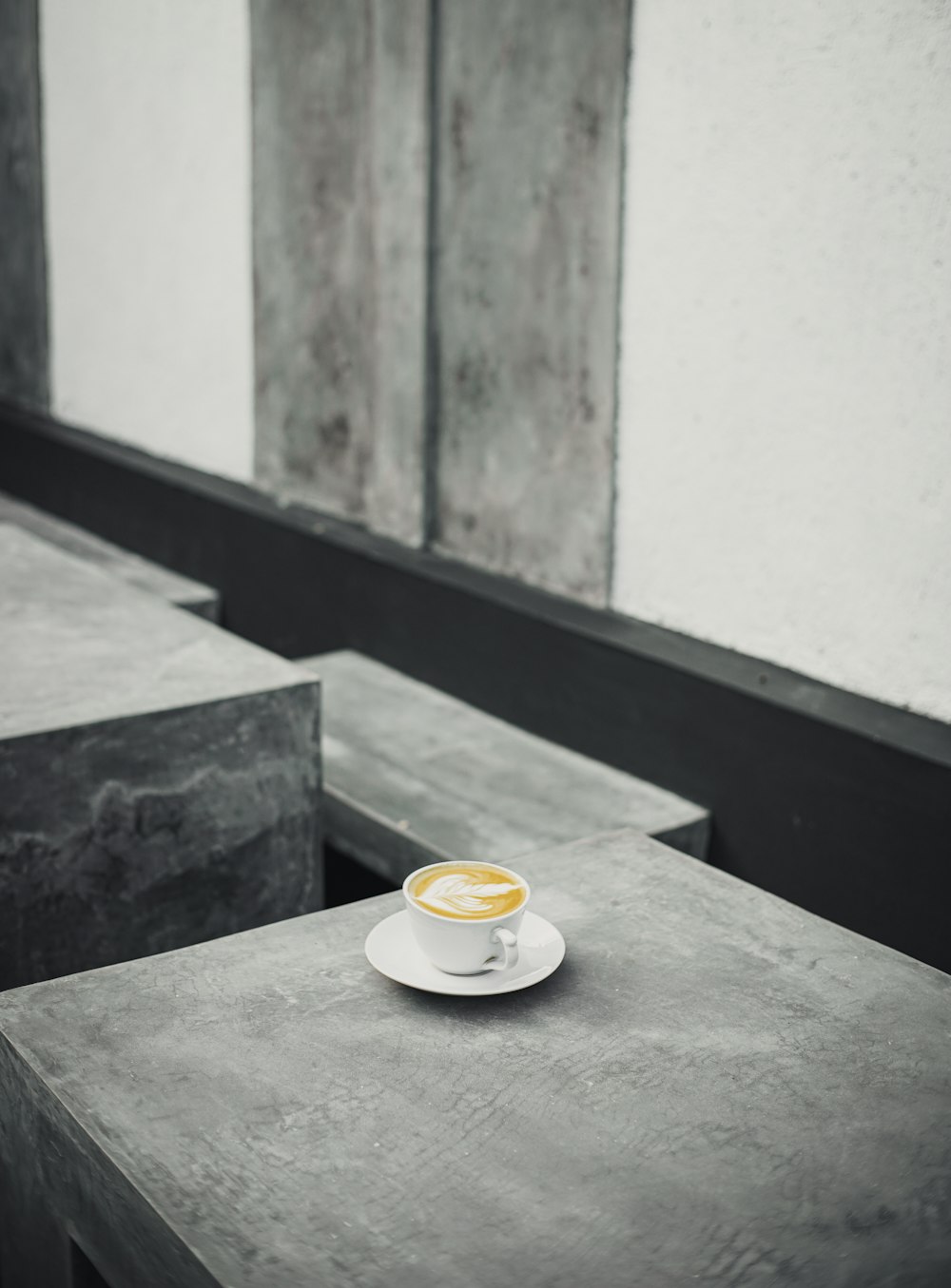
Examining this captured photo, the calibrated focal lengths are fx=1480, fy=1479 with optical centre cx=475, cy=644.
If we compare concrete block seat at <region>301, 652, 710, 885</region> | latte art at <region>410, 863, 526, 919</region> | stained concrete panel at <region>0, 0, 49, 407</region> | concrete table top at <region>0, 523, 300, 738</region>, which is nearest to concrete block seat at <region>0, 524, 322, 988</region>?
concrete table top at <region>0, 523, 300, 738</region>

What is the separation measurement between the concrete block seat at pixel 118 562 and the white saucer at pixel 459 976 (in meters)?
2.13

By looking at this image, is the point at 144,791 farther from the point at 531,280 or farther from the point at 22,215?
the point at 22,215

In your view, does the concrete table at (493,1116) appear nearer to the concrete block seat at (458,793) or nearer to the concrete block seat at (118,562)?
the concrete block seat at (458,793)

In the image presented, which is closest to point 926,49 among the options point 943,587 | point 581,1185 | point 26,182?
point 943,587

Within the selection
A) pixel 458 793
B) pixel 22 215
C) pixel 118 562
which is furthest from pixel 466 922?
pixel 22 215

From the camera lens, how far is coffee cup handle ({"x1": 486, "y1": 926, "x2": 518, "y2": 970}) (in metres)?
1.43

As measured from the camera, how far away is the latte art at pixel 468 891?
1.45m

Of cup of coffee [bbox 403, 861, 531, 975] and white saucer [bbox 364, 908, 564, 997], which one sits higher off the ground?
cup of coffee [bbox 403, 861, 531, 975]

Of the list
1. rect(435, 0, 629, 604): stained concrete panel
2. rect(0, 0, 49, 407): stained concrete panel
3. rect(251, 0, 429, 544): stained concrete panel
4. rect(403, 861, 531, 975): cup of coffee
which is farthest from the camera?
rect(0, 0, 49, 407): stained concrete panel

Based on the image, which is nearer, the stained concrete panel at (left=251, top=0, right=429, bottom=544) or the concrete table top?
the concrete table top

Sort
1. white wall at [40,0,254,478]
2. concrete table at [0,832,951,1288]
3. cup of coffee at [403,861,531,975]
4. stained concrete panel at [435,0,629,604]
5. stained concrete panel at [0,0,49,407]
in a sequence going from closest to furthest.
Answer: concrete table at [0,832,951,1288]
cup of coffee at [403,861,531,975]
stained concrete panel at [435,0,629,604]
white wall at [40,0,254,478]
stained concrete panel at [0,0,49,407]

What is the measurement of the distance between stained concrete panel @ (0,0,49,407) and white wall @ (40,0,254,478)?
0.07 m

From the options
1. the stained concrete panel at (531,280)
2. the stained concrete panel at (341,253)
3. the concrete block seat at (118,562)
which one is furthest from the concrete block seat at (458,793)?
the concrete block seat at (118,562)

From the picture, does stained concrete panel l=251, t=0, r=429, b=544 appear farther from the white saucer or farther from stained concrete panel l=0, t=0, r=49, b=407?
the white saucer
